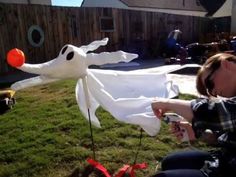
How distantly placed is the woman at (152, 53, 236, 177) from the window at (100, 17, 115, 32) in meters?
10.4

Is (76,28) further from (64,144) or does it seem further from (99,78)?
(99,78)

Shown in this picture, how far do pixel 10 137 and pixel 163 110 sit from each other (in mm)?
2614

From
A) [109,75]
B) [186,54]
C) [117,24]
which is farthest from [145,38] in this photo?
[109,75]

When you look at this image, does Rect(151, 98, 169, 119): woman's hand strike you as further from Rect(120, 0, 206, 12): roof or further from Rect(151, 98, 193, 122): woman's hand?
Rect(120, 0, 206, 12): roof

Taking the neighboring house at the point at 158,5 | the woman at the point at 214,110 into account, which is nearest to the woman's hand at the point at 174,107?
the woman at the point at 214,110

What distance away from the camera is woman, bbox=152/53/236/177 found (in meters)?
1.38

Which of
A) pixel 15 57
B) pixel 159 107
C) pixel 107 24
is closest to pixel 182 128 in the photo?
pixel 159 107

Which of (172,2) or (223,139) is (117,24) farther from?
(172,2)

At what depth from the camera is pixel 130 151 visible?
10.5 ft

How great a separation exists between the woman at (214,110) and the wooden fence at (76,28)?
339 inches

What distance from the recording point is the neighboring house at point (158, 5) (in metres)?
23.8

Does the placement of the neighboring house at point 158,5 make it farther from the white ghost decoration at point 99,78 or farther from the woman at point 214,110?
the woman at point 214,110

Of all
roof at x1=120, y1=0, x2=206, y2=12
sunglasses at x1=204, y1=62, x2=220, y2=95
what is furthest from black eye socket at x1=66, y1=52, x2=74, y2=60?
roof at x1=120, y1=0, x2=206, y2=12

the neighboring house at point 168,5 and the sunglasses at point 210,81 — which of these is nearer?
the sunglasses at point 210,81
